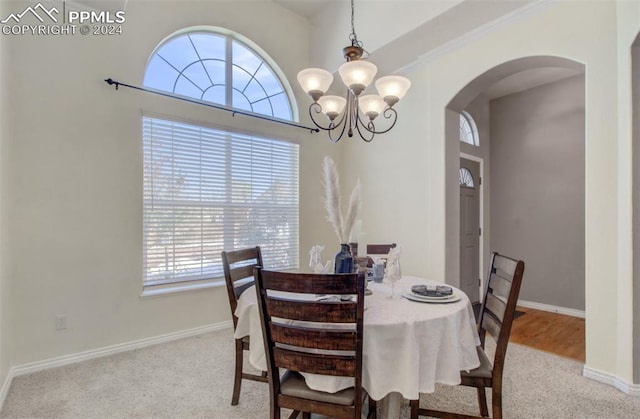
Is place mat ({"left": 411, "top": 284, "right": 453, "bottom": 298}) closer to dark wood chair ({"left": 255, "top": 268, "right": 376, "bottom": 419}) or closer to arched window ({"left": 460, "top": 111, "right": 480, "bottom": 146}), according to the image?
dark wood chair ({"left": 255, "top": 268, "right": 376, "bottom": 419})

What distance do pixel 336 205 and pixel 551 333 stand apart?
127 inches

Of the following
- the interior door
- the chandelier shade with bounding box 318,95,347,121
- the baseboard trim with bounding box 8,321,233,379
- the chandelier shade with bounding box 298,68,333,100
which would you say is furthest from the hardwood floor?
the baseboard trim with bounding box 8,321,233,379

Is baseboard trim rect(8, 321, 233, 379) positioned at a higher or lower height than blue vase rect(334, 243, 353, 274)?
lower

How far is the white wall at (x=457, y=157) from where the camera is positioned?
7.59 ft

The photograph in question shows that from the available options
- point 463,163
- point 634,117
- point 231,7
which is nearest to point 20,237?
point 231,7

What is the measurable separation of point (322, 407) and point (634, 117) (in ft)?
8.99

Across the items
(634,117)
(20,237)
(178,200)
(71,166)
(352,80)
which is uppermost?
(352,80)

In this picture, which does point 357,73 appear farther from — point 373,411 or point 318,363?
point 373,411

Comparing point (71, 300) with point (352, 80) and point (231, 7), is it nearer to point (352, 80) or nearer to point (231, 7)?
point (352, 80)

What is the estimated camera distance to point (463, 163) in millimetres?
4453

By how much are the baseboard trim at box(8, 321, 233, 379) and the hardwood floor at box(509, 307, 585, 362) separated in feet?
10.3

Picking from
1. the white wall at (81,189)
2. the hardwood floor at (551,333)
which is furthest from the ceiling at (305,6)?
the hardwood floor at (551,333)

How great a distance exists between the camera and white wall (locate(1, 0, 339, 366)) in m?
2.46

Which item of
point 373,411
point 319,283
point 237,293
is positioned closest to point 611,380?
point 373,411
